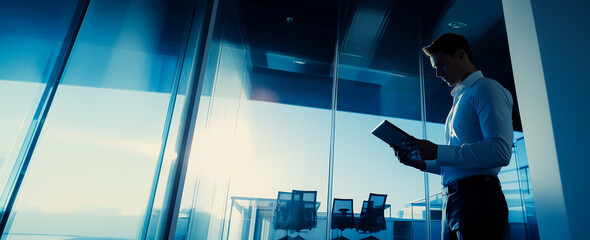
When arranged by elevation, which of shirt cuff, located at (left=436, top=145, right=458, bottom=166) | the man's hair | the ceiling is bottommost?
shirt cuff, located at (left=436, top=145, right=458, bottom=166)

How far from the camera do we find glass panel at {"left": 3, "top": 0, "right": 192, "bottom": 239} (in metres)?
1.01

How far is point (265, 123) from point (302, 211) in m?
1.52

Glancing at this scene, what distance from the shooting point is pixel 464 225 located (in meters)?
0.94

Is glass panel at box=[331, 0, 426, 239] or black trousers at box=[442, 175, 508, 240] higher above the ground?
glass panel at box=[331, 0, 426, 239]

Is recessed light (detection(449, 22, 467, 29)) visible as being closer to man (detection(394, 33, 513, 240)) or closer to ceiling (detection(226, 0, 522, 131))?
ceiling (detection(226, 0, 522, 131))

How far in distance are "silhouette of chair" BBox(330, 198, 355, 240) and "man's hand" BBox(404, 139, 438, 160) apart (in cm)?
404

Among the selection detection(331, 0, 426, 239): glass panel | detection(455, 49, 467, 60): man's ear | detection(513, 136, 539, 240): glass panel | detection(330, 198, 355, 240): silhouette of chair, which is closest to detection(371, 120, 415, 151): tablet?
detection(455, 49, 467, 60): man's ear

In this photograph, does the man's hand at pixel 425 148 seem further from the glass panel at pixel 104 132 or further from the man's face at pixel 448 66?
the glass panel at pixel 104 132

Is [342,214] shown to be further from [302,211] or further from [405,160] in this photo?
[405,160]

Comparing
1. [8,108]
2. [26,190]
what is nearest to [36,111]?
[8,108]

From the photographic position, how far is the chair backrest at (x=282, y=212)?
4.64m

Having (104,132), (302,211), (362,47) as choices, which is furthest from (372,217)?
(104,132)

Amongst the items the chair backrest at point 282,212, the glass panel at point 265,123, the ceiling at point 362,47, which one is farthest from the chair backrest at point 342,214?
the ceiling at point 362,47

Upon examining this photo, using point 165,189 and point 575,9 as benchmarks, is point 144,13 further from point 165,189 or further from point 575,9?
point 575,9
